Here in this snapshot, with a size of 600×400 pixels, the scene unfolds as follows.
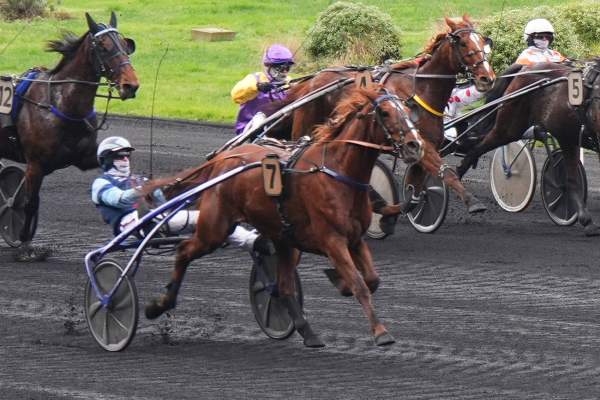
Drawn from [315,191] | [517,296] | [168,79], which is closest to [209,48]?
[168,79]

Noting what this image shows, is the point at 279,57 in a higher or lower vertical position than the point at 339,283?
higher

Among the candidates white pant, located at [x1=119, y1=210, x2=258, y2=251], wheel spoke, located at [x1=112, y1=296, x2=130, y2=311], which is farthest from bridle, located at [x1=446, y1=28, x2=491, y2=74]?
wheel spoke, located at [x1=112, y1=296, x2=130, y2=311]

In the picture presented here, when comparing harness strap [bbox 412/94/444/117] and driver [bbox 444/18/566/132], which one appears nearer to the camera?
harness strap [bbox 412/94/444/117]

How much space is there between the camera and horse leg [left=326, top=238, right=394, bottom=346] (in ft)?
25.6

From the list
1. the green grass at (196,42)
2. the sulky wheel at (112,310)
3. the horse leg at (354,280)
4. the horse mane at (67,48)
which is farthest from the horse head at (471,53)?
the green grass at (196,42)

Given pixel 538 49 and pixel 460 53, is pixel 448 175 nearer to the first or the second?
pixel 460 53

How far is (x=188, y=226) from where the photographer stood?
9.18 m

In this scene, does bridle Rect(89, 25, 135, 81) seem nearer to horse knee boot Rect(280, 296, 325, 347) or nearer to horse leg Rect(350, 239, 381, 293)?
horse knee boot Rect(280, 296, 325, 347)

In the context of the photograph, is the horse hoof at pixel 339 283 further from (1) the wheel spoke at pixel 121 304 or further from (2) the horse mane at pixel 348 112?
(1) the wheel spoke at pixel 121 304

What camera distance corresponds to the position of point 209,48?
25.1 m

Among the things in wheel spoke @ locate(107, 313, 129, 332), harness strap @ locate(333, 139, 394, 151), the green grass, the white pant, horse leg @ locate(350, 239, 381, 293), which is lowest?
the green grass

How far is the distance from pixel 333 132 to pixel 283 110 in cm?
269

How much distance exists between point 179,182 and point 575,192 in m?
4.59

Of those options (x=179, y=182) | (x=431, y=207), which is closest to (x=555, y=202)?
(x=431, y=207)
